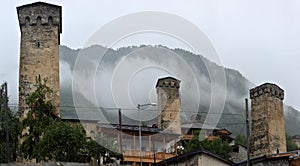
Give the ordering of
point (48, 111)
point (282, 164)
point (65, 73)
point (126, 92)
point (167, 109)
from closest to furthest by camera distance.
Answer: point (282, 164) < point (126, 92) < point (48, 111) < point (167, 109) < point (65, 73)

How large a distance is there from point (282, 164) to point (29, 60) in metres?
22.6

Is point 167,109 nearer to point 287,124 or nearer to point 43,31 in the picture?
point 43,31

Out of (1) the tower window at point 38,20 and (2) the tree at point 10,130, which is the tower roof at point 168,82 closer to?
(1) the tower window at point 38,20

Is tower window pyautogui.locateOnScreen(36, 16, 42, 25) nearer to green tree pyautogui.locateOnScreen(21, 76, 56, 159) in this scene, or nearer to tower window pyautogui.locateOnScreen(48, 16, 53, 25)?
tower window pyautogui.locateOnScreen(48, 16, 53, 25)

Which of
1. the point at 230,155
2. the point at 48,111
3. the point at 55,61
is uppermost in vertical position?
the point at 55,61

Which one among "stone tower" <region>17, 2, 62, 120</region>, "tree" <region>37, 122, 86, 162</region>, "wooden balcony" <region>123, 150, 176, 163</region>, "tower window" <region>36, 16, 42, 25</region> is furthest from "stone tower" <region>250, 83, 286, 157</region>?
"tree" <region>37, 122, 86, 162</region>

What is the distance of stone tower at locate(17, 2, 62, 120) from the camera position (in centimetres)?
4323

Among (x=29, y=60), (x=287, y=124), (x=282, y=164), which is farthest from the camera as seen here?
(x=287, y=124)

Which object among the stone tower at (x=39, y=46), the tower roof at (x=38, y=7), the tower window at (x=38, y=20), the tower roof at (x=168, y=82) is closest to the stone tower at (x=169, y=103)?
the tower roof at (x=168, y=82)

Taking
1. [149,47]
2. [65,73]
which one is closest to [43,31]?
[149,47]

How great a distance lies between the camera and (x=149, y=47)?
46.1m

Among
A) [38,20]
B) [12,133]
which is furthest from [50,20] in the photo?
[12,133]

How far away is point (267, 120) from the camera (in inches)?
2050

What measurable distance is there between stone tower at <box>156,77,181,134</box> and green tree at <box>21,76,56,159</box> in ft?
47.6
